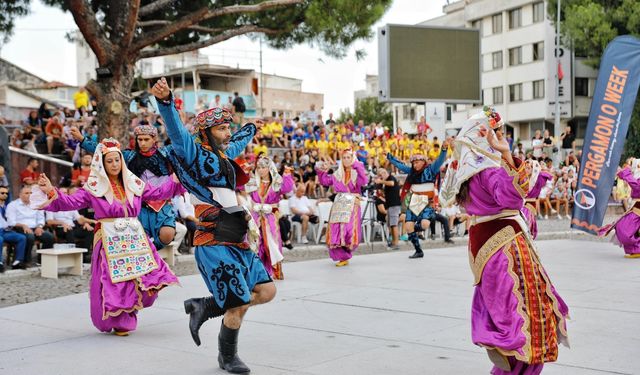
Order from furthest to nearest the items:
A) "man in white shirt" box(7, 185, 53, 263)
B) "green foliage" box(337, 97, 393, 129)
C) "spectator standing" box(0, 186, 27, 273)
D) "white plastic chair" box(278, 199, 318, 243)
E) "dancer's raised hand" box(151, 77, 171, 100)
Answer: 1. "green foliage" box(337, 97, 393, 129)
2. "white plastic chair" box(278, 199, 318, 243)
3. "man in white shirt" box(7, 185, 53, 263)
4. "spectator standing" box(0, 186, 27, 273)
5. "dancer's raised hand" box(151, 77, 171, 100)


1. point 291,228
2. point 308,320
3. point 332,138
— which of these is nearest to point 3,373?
point 308,320

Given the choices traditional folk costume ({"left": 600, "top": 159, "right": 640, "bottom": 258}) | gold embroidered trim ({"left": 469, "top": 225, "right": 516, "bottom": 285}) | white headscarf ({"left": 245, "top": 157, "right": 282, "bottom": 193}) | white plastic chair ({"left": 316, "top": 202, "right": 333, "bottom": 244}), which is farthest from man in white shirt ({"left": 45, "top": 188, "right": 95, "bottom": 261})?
gold embroidered trim ({"left": 469, "top": 225, "right": 516, "bottom": 285})

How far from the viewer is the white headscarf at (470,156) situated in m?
4.77

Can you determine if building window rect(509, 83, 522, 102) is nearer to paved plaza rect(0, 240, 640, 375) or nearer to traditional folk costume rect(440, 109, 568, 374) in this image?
paved plaza rect(0, 240, 640, 375)

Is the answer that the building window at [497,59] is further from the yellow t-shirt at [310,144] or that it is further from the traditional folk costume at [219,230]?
the traditional folk costume at [219,230]

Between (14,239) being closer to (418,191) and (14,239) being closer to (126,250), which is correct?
(126,250)

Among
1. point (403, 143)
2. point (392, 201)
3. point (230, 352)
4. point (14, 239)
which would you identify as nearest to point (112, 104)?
point (14, 239)

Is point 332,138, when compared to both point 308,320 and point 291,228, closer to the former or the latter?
point 291,228

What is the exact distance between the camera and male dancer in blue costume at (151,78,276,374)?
17.3ft

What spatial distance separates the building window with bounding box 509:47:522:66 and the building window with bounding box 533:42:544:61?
1.24m

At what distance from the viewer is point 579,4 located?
36875 millimetres

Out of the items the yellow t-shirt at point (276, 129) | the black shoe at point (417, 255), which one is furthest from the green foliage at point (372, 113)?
the black shoe at point (417, 255)

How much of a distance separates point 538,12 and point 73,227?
37.5m

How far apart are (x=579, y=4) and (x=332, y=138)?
20.3 metres
